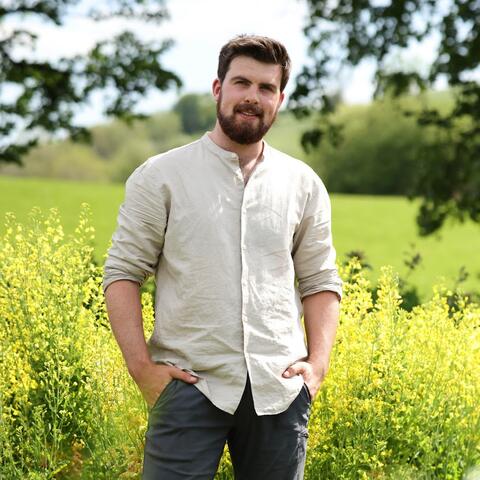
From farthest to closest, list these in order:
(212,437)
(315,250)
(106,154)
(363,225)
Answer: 1. (106,154)
2. (363,225)
3. (315,250)
4. (212,437)

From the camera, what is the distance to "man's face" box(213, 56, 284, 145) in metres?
2.65

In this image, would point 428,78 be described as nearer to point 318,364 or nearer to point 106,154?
point 318,364

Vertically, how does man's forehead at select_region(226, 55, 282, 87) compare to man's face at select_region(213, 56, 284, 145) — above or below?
above

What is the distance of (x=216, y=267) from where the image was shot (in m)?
2.61

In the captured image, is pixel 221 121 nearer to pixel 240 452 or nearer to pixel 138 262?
pixel 138 262

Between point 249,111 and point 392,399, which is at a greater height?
point 249,111

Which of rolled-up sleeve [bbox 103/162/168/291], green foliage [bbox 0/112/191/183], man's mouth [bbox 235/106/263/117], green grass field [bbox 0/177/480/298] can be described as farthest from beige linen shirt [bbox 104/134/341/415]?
green foliage [bbox 0/112/191/183]

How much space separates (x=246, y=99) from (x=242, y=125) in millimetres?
80

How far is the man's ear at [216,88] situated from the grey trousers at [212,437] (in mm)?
899

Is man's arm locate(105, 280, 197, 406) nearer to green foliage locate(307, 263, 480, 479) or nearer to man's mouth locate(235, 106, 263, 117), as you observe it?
man's mouth locate(235, 106, 263, 117)

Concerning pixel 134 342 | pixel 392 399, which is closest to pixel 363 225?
pixel 392 399

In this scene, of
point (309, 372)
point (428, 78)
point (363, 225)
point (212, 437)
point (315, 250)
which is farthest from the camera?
point (363, 225)

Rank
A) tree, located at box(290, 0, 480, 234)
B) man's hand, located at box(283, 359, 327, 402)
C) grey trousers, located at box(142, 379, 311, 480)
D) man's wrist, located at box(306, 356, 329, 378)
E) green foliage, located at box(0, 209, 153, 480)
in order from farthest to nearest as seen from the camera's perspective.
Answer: tree, located at box(290, 0, 480, 234) < green foliage, located at box(0, 209, 153, 480) < man's wrist, located at box(306, 356, 329, 378) < man's hand, located at box(283, 359, 327, 402) < grey trousers, located at box(142, 379, 311, 480)

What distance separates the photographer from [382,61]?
403 inches
